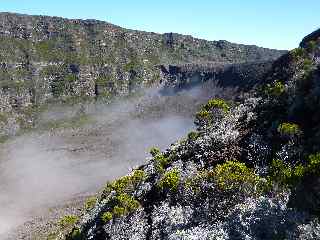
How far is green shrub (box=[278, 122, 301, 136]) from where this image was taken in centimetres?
5250

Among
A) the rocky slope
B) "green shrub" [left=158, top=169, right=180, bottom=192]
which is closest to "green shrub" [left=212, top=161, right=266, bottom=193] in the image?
the rocky slope

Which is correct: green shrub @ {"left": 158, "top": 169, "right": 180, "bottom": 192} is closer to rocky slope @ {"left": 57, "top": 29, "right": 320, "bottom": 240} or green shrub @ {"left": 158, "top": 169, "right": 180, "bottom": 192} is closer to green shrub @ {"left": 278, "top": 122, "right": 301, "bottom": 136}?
rocky slope @ {"left": 57, "top": 29, "right": 320, "bottom": 240}

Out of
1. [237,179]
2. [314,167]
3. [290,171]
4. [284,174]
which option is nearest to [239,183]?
[237,179]

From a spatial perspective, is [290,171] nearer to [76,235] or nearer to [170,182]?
[170,182]

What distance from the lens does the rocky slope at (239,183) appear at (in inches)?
1638

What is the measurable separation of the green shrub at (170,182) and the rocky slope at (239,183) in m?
0.11

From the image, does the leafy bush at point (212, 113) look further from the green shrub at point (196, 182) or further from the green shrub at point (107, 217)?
the green shrub at point (196, 182)

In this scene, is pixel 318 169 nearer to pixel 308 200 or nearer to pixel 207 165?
pixel 308 200

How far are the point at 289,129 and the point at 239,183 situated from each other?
31.4 ft

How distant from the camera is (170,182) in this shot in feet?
182

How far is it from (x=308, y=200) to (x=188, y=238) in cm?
1010

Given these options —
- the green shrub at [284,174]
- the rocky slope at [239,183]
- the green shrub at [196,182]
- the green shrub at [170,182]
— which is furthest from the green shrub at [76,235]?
the green shrub at [284,174]

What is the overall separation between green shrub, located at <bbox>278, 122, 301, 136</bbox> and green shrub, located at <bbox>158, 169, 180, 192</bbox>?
11778mm

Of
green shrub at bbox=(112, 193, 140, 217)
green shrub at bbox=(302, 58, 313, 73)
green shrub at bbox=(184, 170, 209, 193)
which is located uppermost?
green shrub at bbox=(302, 58, 313, 73)
